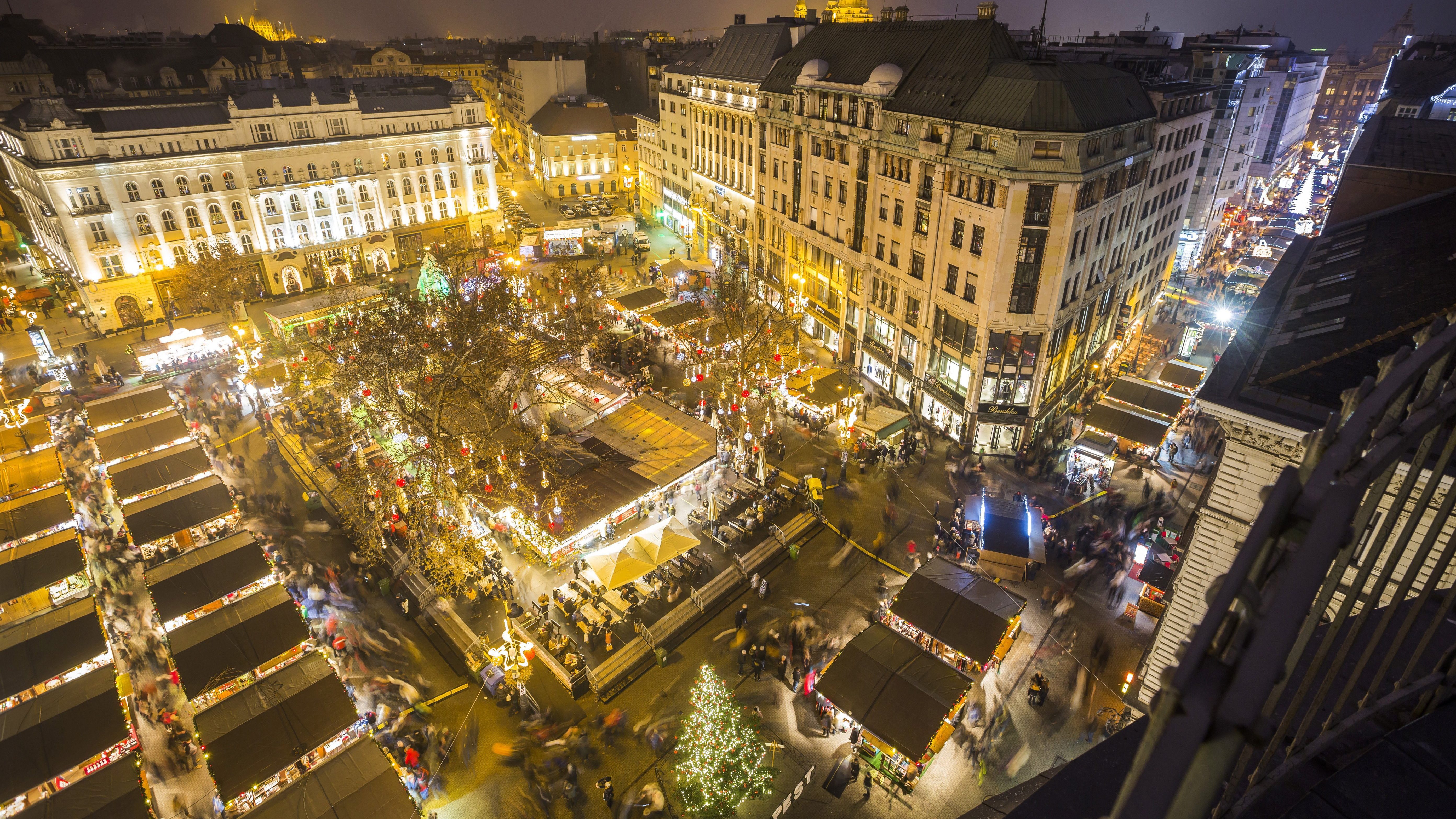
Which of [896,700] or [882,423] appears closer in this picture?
[896,700]

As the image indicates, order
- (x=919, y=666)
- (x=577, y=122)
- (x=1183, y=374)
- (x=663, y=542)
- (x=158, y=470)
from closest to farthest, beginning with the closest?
(x=919, y=666) → (x=663, y=542) → (x=158, y=470) → (x=1183, y=374) → (x=577, y=122)

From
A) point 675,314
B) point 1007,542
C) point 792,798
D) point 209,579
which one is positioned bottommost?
point 792,798

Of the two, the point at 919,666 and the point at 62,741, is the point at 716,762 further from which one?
the point at 62,741

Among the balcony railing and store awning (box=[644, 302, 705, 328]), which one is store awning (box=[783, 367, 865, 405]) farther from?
the balcony railing

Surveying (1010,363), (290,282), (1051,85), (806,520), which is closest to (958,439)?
(1010,363)

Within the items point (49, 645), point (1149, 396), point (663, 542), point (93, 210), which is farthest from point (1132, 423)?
point (93, 210)

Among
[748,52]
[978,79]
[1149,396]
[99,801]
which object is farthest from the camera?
[748,52]

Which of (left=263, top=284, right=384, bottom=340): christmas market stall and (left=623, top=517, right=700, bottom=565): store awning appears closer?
(left=623, top=517, right=700, bottom=565): store awning

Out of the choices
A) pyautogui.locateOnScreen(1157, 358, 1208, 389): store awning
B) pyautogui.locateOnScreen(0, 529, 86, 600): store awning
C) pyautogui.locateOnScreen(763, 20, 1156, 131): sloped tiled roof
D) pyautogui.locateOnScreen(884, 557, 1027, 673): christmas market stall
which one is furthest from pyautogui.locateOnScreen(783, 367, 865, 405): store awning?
pyautogui.locateOnScreen(0, 529, 86, 600): store awning
